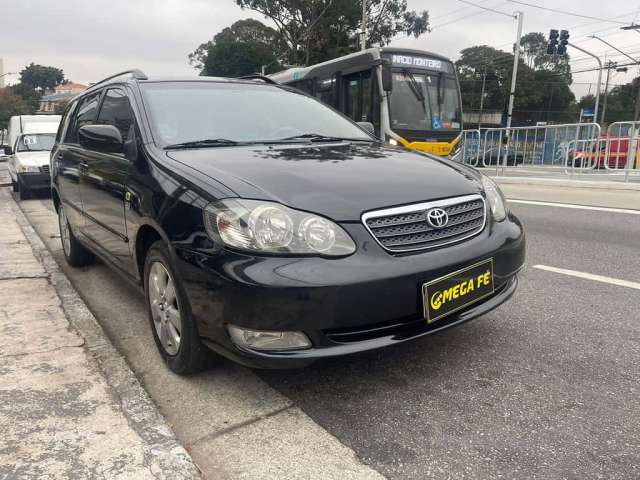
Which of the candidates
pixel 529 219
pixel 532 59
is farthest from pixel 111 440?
pixel 532 59

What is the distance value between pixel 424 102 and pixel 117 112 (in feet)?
31.2

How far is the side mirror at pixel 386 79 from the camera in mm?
11398

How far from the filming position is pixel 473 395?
257 centimetres

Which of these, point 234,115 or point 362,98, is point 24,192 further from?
point 234,115

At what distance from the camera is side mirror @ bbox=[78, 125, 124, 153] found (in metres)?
3.21

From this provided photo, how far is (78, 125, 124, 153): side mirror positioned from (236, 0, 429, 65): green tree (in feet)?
107

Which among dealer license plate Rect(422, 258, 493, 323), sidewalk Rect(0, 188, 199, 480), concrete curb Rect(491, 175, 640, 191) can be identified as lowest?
sidewalk Rect(0, 188, 199, 480)

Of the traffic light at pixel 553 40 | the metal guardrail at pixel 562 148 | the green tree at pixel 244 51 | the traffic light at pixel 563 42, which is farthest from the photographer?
the green tree at pixel 244 51

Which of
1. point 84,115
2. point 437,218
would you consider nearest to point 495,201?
point 437,218

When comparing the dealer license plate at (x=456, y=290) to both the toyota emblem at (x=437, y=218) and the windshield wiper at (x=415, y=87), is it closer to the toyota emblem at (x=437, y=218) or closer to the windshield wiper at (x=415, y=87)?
the toyota emblem at (x=437, y=218)

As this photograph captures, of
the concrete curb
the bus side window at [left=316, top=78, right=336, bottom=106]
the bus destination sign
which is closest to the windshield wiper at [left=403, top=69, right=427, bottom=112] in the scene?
the bus destination sign

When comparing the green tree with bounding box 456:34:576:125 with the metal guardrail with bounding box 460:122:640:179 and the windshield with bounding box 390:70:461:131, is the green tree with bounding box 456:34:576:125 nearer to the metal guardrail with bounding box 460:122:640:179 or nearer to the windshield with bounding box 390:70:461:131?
the metal guardrail with bounding box 460:122:640:179

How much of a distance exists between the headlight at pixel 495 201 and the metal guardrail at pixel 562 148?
8742 mm

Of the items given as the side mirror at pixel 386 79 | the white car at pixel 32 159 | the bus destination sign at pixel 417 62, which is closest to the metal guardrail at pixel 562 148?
the bus destination sign at pixel 417 62
